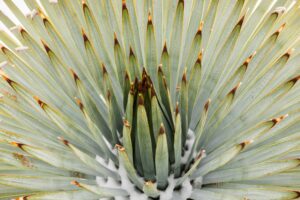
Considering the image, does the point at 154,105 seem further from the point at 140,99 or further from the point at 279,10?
the point at 279,10

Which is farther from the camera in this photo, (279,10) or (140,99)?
(279,10)

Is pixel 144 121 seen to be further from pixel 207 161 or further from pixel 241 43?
pixel 241 43

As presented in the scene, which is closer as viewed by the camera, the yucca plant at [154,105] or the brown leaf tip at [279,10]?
the yucca plant at [154,105]

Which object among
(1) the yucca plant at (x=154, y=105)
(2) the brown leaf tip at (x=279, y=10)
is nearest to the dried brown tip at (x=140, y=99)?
(1) the yucca plant at (x=154, y=105)

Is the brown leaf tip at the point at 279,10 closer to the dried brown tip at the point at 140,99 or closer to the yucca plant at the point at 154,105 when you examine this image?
the yucca plant at the point at 154,105

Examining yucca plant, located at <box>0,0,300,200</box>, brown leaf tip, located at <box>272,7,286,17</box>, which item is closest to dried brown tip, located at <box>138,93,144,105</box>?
yucca plant, located at <box>0,0,300,200</box>

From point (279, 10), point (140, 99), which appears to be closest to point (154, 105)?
point (140, 99)

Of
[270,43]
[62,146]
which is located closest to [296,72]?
[270,43]

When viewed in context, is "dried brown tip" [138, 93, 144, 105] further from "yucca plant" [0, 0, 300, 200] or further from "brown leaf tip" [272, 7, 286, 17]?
"brown leaf tip" [272, 7, 286, 17]
